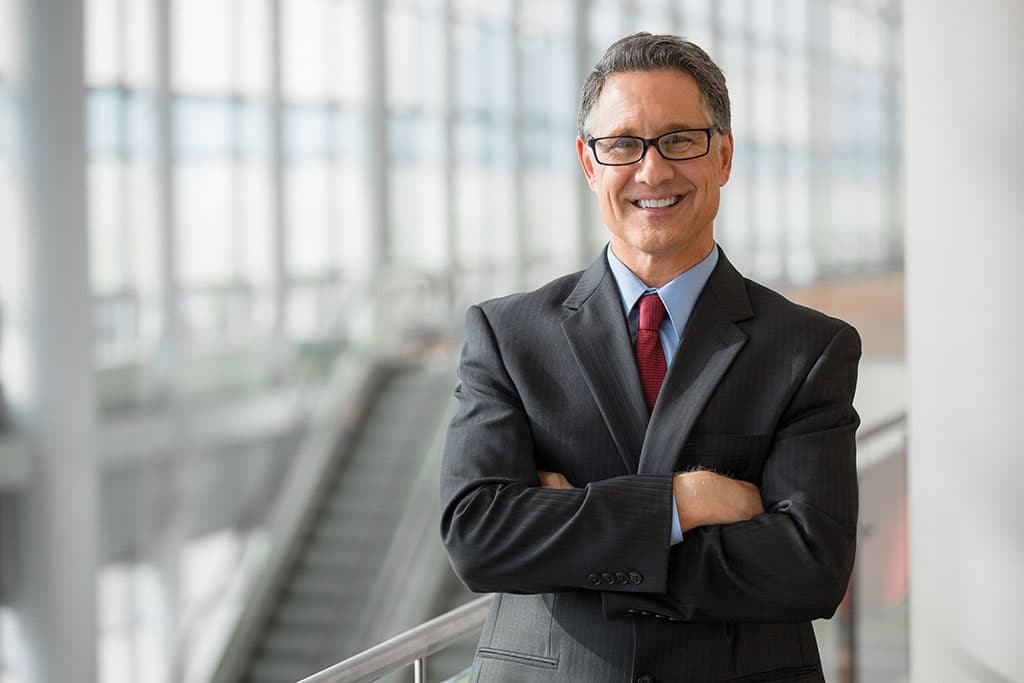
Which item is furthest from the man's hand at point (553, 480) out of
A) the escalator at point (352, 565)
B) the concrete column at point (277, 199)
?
the concrete column at point (277, 199)

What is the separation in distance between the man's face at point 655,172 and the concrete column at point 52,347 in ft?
25.2

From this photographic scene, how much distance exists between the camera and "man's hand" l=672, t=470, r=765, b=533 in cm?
204

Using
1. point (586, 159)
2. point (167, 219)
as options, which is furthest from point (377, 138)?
point (586, 159)

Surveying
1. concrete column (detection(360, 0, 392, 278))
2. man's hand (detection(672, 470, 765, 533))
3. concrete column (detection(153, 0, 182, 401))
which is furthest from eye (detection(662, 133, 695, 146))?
concrete column (detection(360, 0, 392, 278))

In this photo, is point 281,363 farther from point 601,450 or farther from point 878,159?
point 878,159

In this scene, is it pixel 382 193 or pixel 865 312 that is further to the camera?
pixel 865 312

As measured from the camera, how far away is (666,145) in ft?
6.92

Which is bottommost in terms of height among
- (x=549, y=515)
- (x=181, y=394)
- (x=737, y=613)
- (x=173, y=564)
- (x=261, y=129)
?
(x=173, y=564)

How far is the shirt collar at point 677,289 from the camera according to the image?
7.22 feet

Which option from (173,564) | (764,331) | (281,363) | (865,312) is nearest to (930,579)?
(764,331)

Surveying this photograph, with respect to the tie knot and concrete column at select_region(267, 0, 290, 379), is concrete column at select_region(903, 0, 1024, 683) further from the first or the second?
concrete column at select_region(267, 0, 290, 379)

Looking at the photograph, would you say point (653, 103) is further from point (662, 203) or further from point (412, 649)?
point (412, 649)

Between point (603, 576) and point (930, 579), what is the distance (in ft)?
8.21

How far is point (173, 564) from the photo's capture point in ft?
41.3
